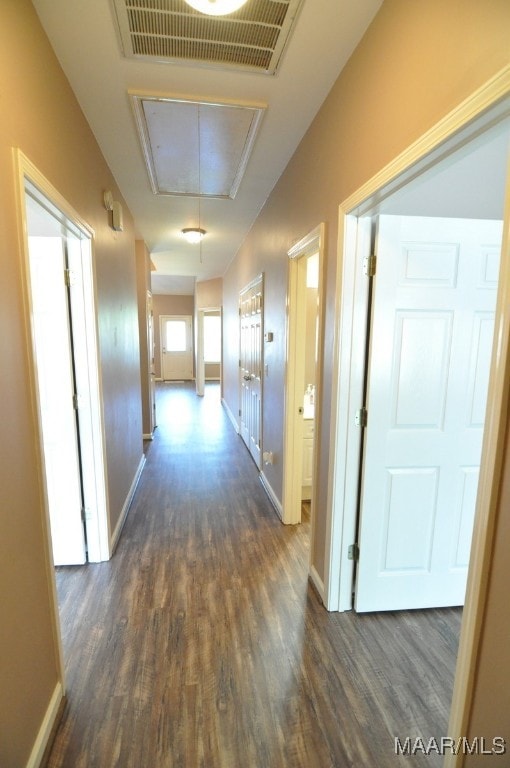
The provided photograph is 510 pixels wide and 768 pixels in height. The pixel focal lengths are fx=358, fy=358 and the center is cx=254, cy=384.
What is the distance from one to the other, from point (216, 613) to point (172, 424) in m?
4.04

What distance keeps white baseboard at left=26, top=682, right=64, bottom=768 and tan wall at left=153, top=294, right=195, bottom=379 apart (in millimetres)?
9474

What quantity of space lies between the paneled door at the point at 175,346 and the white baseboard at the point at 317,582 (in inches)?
357

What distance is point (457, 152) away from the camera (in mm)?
1014

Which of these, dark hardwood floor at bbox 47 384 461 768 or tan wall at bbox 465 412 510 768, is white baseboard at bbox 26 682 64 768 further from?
tan wall at bbox 465 412 510 768

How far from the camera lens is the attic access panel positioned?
1.89 m

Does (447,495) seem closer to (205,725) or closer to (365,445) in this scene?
(365,445)

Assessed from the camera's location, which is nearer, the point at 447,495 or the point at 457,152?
the point at 457,152

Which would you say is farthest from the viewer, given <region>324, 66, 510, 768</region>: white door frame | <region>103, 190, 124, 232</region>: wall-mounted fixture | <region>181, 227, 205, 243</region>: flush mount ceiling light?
<region>181, 227, 205, 243</region>: flush mount ceiling light

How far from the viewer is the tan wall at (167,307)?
409 inches

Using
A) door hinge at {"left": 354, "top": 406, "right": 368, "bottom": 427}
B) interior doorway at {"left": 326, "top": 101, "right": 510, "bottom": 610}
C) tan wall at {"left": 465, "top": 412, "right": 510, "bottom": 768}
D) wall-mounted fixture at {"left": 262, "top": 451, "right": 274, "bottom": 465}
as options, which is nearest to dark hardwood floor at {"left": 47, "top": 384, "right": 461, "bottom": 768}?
interior doorway at {"left": 326, "top": 101, "right": 510, "bottom": 610}

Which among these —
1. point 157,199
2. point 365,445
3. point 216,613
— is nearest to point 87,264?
point 157,199

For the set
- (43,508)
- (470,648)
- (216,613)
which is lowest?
(216,613)

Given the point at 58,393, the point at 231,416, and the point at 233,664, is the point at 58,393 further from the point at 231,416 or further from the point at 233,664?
the point at 231,416

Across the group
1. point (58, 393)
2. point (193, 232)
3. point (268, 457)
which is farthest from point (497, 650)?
point (193, 232)
